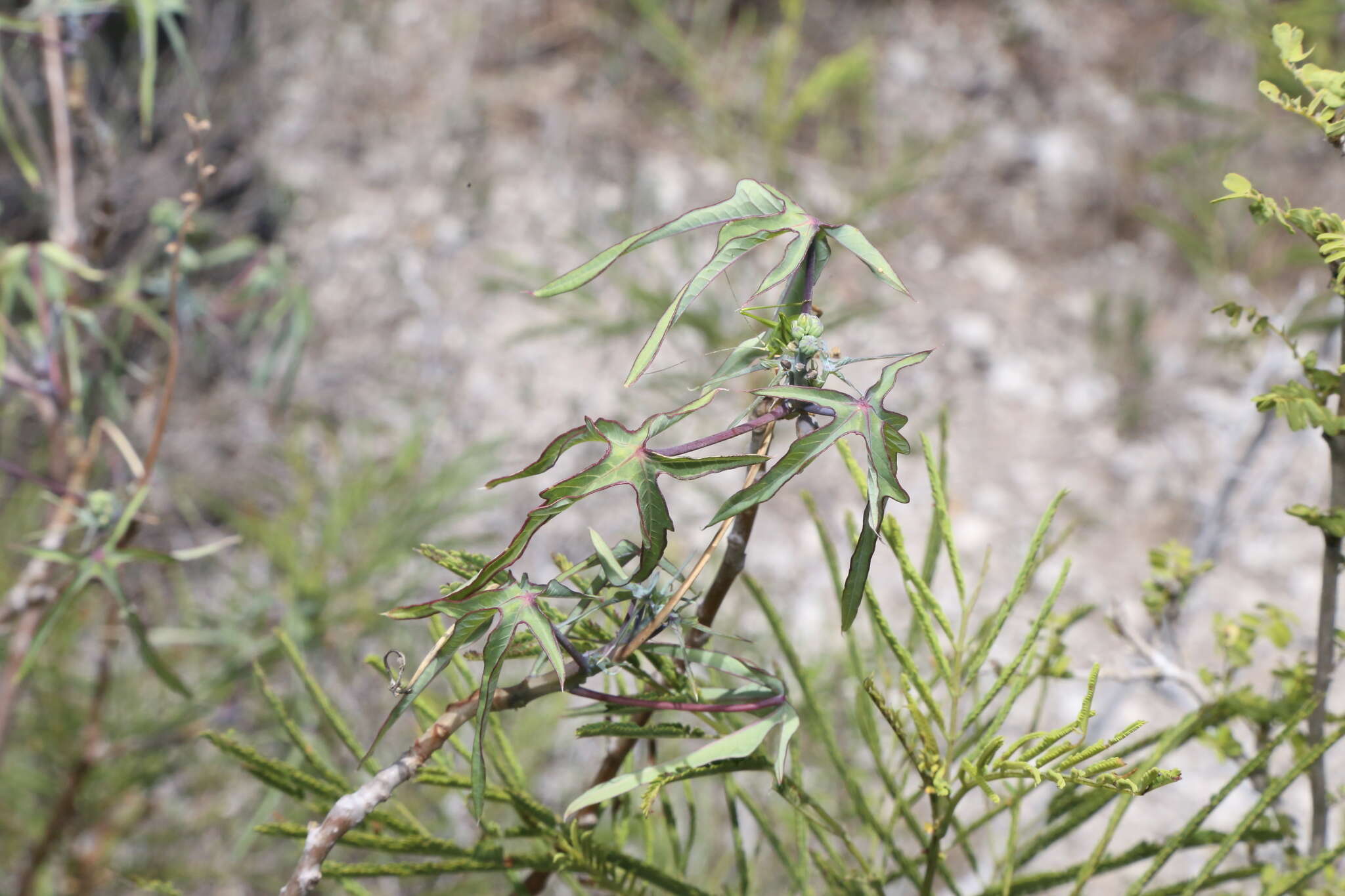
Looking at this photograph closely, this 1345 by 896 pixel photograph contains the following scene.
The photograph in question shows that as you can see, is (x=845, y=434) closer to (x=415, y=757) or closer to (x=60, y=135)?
(x=415, y=757)

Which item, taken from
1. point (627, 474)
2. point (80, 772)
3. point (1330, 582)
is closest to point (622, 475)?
point (627, 474)

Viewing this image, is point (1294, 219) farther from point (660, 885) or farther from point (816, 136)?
point (816, 136)

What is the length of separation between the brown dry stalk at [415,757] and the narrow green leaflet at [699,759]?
30 mm

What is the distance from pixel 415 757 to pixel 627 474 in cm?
10

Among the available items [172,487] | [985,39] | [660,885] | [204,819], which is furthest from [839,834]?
[985,39]

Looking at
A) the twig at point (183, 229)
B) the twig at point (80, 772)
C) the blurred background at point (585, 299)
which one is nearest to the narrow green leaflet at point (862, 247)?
the twig at point (183, 229)

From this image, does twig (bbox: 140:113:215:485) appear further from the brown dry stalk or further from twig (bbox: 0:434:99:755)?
the brown dry stalk

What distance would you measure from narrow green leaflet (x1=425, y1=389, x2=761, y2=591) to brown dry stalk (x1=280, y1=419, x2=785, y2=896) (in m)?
0.03

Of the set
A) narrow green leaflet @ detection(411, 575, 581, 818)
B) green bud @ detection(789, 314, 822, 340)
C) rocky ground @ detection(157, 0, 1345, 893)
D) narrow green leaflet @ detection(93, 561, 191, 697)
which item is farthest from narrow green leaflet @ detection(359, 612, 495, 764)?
rocky ground @ detection(157, 0, 1345, 893)

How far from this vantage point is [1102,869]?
35 cm

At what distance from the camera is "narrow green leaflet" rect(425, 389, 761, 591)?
0.22 meters

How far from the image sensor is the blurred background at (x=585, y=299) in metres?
1.07

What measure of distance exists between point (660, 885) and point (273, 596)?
0.81m

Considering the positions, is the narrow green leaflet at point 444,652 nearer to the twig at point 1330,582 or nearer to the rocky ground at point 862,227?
the twig at point 1330,582
